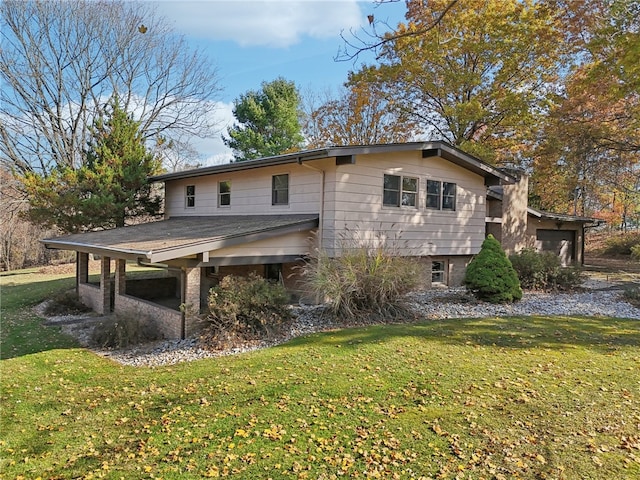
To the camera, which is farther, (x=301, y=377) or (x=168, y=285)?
(x=168, y=285)

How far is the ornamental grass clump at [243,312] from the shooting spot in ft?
27.1

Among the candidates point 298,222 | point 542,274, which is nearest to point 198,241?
point 298,222

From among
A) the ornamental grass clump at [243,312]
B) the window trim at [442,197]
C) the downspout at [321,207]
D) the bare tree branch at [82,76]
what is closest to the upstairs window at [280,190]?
the downspout at [321,207]

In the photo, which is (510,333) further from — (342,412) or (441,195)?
(441,195)

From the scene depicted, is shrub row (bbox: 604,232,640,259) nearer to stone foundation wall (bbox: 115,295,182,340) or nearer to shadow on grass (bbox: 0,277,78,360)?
stone foundation wall (bbox: 115,295,182,340)

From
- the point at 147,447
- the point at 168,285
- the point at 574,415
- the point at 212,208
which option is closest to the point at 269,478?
the point at 147,447

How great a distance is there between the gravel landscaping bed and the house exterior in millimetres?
928

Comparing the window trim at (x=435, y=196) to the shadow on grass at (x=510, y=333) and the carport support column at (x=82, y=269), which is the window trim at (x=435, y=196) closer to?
the shadow on grass at (x=510, y=333)

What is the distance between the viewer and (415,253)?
13273 millimetres

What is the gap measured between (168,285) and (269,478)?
12.1 metres

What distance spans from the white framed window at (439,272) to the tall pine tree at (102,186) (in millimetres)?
12894

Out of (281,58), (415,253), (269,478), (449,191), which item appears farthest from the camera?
(449,191)

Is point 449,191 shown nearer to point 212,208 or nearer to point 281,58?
point 281,58

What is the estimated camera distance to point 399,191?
12781 mm
